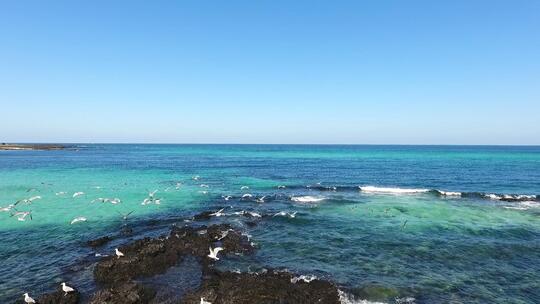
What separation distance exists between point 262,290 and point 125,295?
5851 mm

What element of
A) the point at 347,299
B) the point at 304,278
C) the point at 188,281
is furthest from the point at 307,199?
the point at 347,299

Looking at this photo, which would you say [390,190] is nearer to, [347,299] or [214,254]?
[214,254]

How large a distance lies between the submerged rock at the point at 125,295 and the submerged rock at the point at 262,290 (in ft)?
5.87

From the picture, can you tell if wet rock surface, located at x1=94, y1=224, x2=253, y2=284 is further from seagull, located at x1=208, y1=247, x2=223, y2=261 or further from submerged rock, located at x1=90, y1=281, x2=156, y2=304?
submerged rock, located at x1=90, y1=281, x2=156, y2=304

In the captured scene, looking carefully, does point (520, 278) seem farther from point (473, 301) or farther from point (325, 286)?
point (325, 286)

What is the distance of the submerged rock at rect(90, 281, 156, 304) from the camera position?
15.1 meters

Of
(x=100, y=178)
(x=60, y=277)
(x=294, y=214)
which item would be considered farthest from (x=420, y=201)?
(x=100, y=178)

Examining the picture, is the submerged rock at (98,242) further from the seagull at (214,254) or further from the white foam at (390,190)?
the white foam at (390,190)

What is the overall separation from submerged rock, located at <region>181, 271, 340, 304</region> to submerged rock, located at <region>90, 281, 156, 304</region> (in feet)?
5.87

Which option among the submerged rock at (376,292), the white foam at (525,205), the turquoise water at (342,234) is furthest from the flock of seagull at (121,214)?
the white foam at (525,205)

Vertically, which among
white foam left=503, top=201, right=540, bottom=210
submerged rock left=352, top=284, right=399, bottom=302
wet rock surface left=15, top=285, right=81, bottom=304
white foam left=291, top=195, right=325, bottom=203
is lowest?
submerged rock left=352, top=284, right=399, bottom=302

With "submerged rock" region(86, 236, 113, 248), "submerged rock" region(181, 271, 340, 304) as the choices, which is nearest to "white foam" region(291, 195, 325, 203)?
"submerged rock" region(86, 236, 113, 248)

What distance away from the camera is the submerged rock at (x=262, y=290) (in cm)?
1551

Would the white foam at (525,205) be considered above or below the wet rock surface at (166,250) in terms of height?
above
